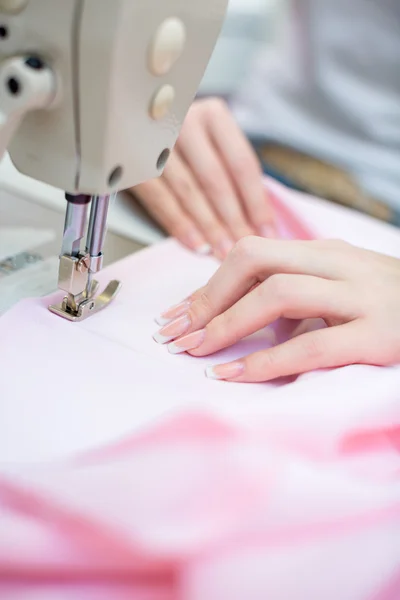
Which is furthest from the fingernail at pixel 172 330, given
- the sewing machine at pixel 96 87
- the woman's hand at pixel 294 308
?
the sewing machine at pixel 96 87

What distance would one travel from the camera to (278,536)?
514mm

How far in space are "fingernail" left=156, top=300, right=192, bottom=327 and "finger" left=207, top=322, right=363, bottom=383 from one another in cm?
10

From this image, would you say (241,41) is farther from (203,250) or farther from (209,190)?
(203,250)

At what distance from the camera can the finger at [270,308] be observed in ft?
2.36

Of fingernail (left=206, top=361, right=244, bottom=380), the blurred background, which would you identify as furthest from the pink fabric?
the blurred background

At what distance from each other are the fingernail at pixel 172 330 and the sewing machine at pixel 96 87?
13cm

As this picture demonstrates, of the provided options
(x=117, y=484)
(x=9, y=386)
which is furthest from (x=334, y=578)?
(x=9, y=386)

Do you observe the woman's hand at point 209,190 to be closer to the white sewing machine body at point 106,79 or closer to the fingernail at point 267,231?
the fingernail at point 267,231

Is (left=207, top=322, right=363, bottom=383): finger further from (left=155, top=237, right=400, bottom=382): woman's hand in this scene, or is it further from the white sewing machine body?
the white sewing machine body

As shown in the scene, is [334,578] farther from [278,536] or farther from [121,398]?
[121,398]

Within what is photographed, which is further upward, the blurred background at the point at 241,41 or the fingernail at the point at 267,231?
the blurred background at the point at 241,41

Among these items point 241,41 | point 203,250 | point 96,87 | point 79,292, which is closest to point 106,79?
point 96,87

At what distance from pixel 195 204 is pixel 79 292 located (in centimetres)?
36

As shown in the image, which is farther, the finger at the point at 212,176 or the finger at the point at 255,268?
the finger at the point at 212,176
